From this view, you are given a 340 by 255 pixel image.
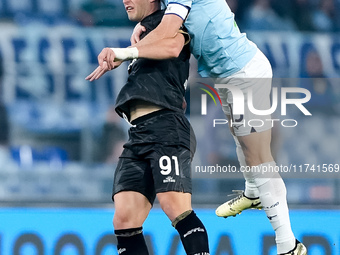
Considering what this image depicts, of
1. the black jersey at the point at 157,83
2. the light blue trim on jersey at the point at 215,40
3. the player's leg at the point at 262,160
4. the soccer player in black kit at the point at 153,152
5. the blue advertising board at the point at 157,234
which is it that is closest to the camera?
the soccer player in black kit at the point at 153,152

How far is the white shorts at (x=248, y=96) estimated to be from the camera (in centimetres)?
378

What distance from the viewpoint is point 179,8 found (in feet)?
11.1

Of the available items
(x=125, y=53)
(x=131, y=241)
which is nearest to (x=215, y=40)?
(x=125, y=53)

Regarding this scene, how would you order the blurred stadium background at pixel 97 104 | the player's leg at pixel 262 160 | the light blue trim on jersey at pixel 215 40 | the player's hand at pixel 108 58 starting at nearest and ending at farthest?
the player's hand at pixel 108 58 → the light blue trim on jersey at pixel 215 40 → the player's leg at pixel 262 160 → the blurred stadium background at pixel 97 104

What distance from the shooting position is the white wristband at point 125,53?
10.6ft

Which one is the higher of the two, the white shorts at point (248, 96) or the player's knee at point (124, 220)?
the white shorts at point (248, 96)

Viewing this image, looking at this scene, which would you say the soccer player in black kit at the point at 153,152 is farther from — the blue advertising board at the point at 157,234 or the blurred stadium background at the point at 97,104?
the blurred stadium background at the point at 97,104

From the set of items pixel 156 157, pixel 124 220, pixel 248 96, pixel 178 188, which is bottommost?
pixel 124 220

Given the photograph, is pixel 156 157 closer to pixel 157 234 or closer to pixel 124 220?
pixel 124 220

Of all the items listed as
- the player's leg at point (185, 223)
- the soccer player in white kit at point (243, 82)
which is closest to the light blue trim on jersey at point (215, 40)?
the soccer player in white kit at point (243, 82)

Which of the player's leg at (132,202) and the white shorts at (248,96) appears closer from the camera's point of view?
A: the player's leg at (132,202)

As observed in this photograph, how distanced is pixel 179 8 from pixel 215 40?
0.34 m

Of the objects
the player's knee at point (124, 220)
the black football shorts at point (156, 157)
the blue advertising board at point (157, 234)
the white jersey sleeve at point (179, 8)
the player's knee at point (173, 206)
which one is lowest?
the blue advertising board at point (157, 234)

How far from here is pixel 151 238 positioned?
182 inches
